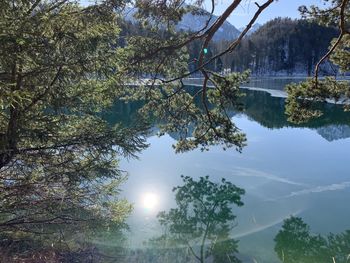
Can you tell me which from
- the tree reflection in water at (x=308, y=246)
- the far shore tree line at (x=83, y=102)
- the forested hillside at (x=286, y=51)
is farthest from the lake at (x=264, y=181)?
the forested hillside at (x=286, y=51)

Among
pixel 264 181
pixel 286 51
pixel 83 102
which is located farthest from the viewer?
pixel 286 51

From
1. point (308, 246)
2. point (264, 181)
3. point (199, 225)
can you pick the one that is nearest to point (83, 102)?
point (199, 225)

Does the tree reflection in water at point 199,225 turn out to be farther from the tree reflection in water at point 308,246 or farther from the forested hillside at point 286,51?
the forested hillside at point 286,51

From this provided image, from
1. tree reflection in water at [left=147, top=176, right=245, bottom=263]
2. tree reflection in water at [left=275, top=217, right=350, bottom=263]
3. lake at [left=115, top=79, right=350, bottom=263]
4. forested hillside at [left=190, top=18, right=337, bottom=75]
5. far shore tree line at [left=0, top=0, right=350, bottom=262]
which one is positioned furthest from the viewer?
forested hillside at [left=190, top=18, right=337, bottom=75]

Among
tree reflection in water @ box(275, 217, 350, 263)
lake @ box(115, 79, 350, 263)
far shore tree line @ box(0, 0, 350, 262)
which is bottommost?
lake @ box(115, 79, 350, 263)

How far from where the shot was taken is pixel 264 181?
1125 cm

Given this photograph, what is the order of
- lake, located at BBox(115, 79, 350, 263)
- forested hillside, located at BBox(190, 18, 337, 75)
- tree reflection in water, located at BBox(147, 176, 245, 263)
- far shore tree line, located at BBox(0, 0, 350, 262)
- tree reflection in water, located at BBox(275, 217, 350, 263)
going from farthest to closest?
1. forested hillside, located at BBox(190, 18, 337, 75)
2. lake, located at BBox(115, 79, 350, 263)
3. tree reflection in water, located at BBox(147, 176, 245, 263)
4. tree reflection in water, located at BBox(275, 217, 350, 263)
5. far shore tree line, located at BBox(0, 0, 350, 262)

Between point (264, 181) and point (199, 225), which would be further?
point (264, 181)

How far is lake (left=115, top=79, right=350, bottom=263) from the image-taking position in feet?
26.1

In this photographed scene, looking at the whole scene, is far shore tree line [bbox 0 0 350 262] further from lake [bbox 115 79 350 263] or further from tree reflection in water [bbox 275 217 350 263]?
tree reflection in water [bbox 275 217 350 263]

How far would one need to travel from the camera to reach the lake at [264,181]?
7956 mm

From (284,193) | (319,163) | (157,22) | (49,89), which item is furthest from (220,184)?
(49,89)

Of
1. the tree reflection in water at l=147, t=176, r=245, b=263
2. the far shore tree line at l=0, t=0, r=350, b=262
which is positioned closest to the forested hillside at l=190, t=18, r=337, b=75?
the tree reflection in water at l=147, t=176, r=245, b=263

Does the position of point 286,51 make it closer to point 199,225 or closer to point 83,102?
point 199,225
